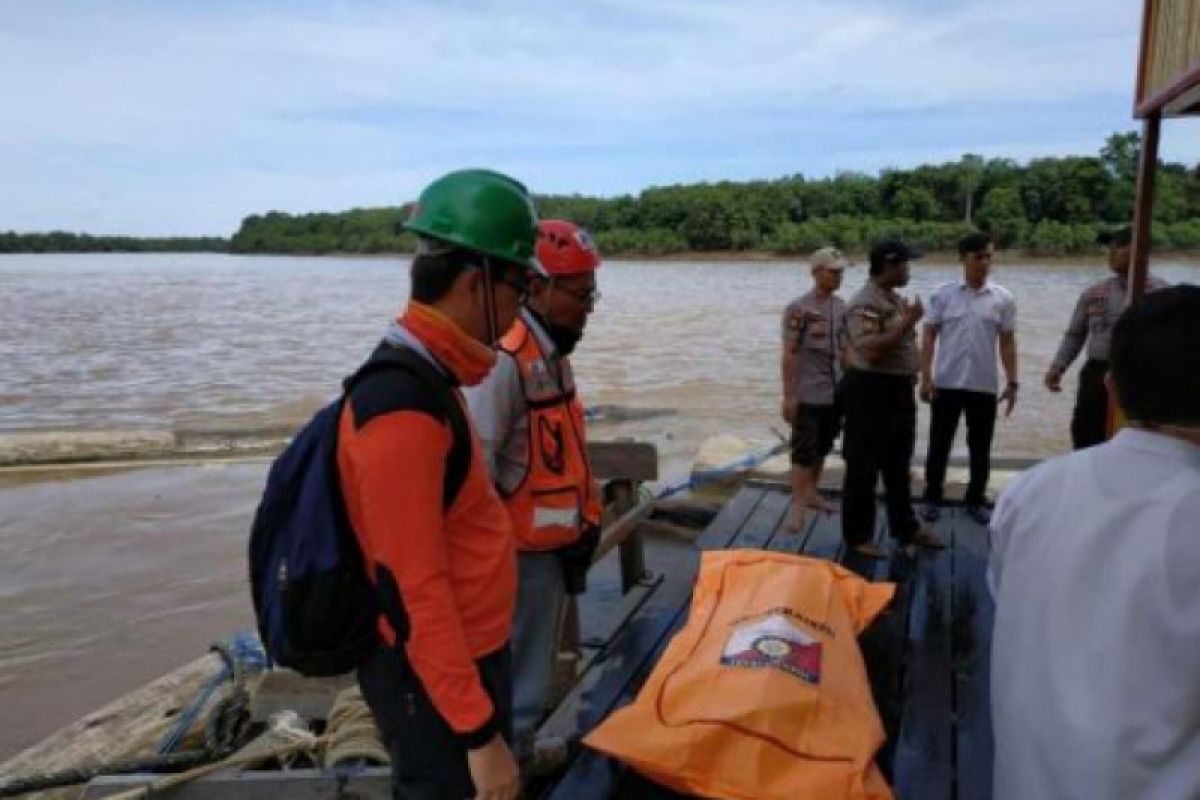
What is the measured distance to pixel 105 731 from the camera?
399 cm

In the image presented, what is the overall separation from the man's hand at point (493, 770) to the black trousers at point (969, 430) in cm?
445

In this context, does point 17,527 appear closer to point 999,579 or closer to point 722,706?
point 722,706

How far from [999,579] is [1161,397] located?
1.48 feet

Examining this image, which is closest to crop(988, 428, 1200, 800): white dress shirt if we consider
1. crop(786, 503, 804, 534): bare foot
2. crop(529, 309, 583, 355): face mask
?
crop(529, 309, 583, 355): face mask

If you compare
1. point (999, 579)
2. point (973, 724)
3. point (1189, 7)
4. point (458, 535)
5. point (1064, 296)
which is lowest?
point (1064, 296)

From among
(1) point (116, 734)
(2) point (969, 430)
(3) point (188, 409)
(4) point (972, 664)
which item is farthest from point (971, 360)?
(3) point (188, 409)

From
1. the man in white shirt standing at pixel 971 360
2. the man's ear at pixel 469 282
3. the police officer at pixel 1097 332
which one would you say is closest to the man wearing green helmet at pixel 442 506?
the man's ear at pixel 469 282

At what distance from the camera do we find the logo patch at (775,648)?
2795 millimetres

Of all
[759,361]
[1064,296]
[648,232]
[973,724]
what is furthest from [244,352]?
[648,232]

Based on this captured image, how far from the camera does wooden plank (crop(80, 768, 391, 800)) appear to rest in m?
2.60

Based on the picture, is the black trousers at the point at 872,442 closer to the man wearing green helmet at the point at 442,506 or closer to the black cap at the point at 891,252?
the black cap at the point at 891,252

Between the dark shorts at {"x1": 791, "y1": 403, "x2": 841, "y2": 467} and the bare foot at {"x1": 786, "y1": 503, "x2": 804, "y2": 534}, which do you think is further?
the dark shorts at {"x1": 791, "y1": 403, "x2": 841, "y2": 467}

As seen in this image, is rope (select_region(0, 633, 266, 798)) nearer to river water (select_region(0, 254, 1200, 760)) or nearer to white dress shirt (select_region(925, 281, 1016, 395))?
river water (select_region(0, 254, 1200, 760))

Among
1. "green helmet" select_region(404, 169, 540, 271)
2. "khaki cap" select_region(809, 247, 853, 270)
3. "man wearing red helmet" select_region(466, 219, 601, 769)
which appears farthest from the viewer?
"khaki cap" select_region(809, 247, 853, 270)
